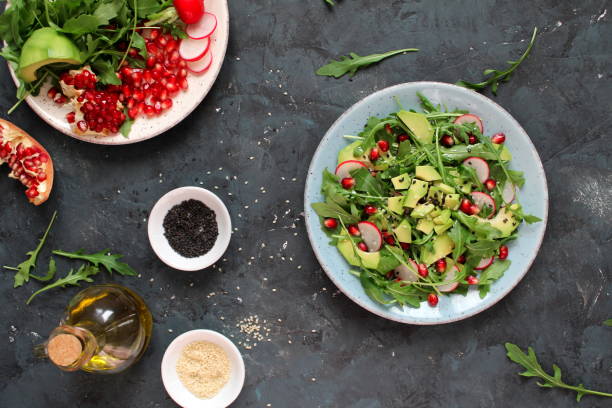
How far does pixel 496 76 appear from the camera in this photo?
216cm

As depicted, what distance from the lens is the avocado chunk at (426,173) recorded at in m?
1.97

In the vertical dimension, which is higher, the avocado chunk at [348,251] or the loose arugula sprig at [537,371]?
the avocado chunk at [348,251]

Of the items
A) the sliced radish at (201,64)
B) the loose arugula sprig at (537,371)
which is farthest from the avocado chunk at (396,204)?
the sliced radish at (201,64)

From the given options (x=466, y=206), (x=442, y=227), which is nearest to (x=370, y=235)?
(x=442, y=227)

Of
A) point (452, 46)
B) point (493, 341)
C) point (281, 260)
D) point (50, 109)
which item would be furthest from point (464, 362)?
point (50, 109)

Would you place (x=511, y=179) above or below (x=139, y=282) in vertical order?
above

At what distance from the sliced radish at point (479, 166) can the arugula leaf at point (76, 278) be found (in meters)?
1.56

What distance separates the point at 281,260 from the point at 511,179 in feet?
3.20

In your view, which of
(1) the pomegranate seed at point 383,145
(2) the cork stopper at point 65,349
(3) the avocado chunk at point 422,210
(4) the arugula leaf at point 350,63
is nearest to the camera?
(2) the cork stopper at point 65,349

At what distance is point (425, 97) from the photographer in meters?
2.08

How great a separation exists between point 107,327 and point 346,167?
1087 millimetres

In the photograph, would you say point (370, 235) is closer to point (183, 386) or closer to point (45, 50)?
point (183, 386)

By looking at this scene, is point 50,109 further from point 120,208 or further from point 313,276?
point 313,276

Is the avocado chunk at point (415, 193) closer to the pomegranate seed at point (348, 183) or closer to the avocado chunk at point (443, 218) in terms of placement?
the avocado chunk at point (443, 218)
